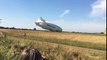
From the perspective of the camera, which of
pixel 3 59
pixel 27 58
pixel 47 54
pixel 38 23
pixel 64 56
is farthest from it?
pixel 38 23

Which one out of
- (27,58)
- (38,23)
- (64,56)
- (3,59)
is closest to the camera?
(27,58)

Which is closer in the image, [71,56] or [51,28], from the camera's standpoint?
[71,56]

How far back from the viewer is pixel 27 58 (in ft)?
13.7

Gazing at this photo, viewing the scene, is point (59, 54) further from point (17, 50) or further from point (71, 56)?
point (17, 50)

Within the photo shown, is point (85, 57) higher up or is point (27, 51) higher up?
point (27, 51)

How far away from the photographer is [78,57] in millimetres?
20156

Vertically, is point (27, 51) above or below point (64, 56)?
above

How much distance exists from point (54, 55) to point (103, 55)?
11.9ft

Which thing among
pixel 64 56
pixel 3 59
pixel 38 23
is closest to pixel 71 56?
pixel 64 56

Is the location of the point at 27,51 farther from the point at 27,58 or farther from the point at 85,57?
the point at 85,57

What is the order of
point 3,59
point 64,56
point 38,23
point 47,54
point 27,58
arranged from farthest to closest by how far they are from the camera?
point 38,23
point 47,54
point 64,56
point 3,59
point 27,58

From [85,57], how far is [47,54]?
12.0 ft

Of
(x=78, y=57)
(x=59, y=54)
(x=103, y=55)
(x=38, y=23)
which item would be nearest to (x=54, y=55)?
(x=59, y=54)

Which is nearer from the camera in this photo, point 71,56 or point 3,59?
point 3,59
